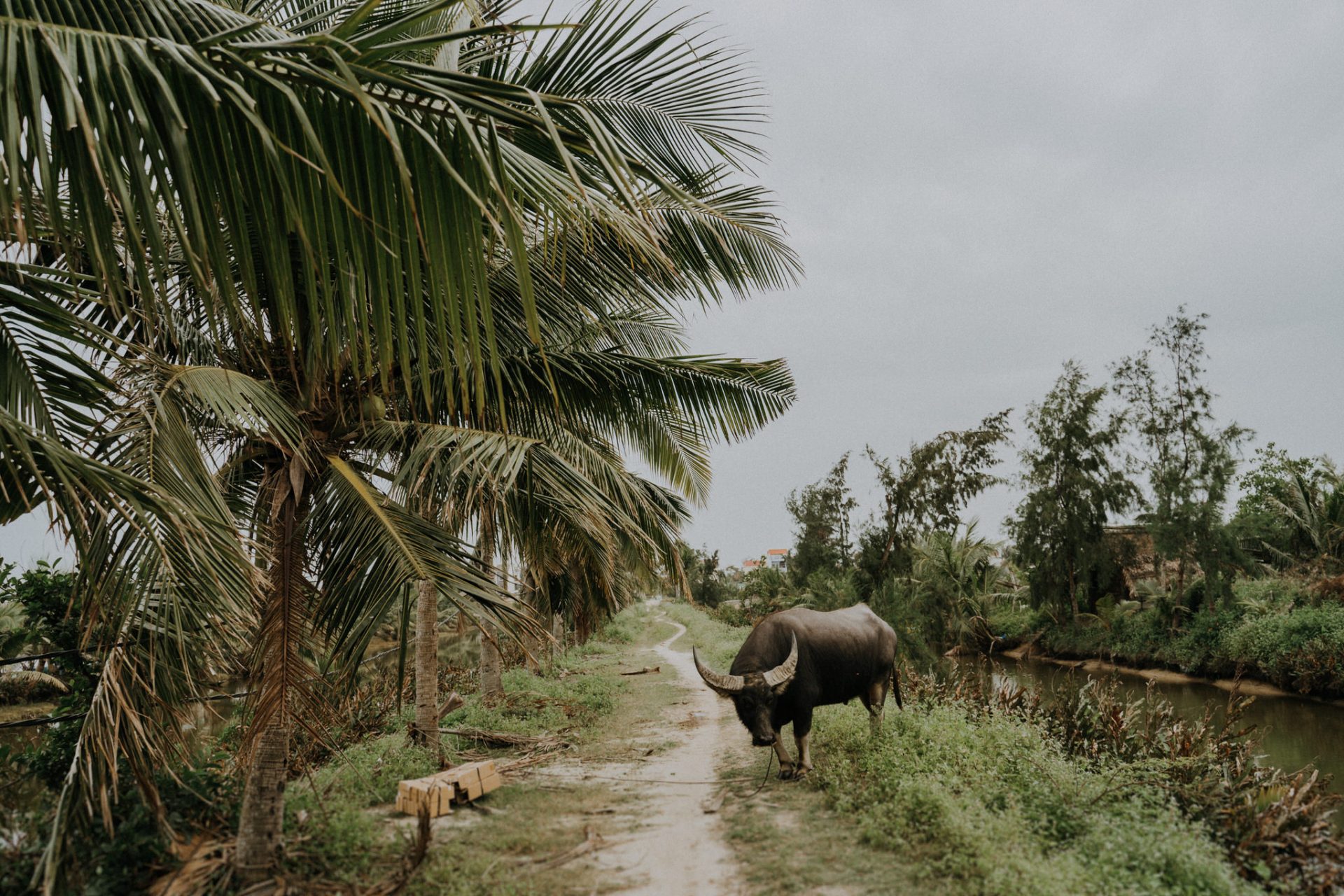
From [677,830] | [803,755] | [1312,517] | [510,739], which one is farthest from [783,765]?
[1312,517]

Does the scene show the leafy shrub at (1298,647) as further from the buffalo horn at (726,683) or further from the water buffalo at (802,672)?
the buffalo horn at (726,683)

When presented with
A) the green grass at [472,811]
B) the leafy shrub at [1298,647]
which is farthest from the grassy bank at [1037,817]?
the leafy shrub at [1298,647]

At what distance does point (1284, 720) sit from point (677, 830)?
14.2 metres

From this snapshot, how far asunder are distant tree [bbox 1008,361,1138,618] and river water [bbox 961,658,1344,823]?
3911 millimetres

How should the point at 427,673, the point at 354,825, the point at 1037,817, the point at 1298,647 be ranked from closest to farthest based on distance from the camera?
the point at 354,825 → the point at 1037,817 → the point at 427,673 → the point at 1298,647

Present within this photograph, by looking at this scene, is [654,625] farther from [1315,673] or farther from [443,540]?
[443,540]

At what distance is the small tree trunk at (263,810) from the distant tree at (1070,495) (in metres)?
24.0

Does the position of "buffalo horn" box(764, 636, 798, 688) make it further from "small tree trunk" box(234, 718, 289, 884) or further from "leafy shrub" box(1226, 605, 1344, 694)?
"leafy shrub" box(1226, 605, 1344, 694)

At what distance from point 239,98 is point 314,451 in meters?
3.81

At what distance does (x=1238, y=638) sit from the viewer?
56.9ft

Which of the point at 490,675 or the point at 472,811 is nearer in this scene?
the point at 472,811

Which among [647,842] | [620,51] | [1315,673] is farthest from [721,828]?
[1315,673]

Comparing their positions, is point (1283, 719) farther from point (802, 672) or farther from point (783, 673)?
point (783, 673)

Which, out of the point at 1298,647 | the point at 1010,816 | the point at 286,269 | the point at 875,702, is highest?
the point at 286,269
